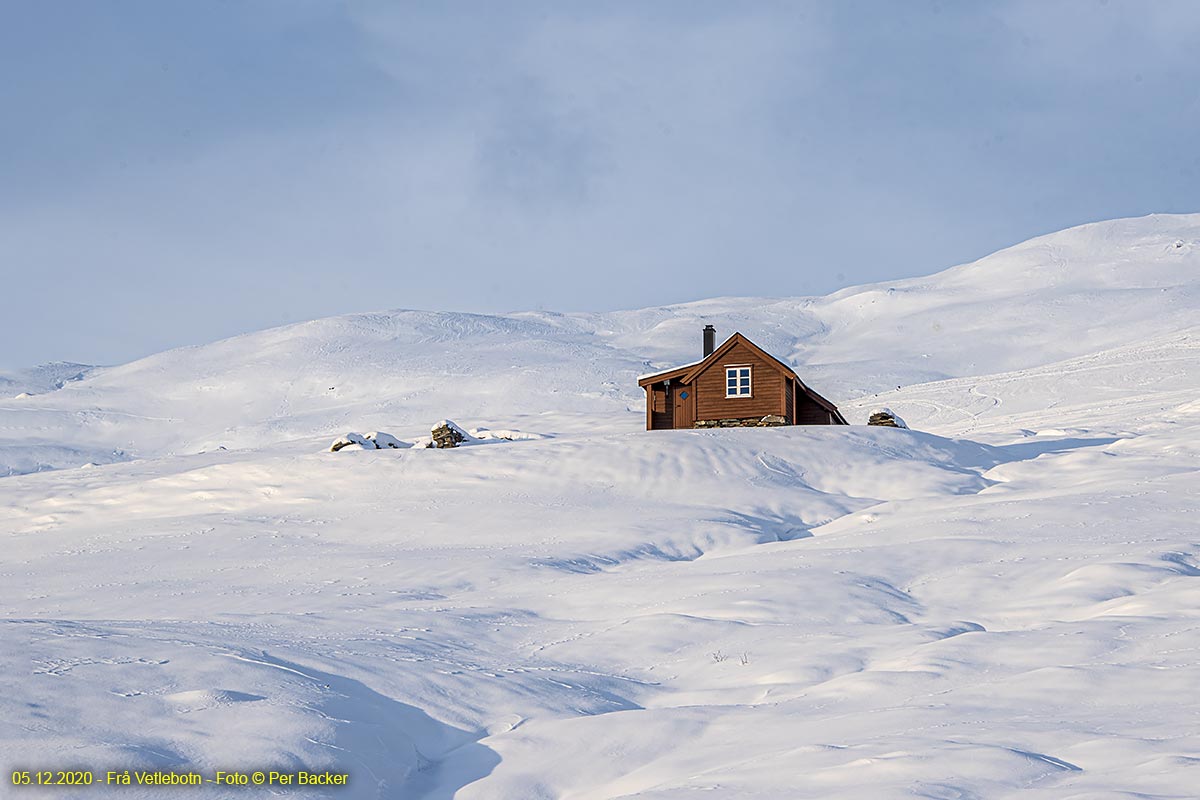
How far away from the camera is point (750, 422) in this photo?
39219 millimetres

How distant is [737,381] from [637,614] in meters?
25.2

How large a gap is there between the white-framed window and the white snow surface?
5309 mm

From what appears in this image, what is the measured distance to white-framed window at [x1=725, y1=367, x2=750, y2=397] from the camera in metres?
39.5

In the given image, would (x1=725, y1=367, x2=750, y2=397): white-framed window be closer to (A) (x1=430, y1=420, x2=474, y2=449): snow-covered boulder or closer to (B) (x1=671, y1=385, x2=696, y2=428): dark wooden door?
(B) (x1=671, y1=385, x2=696, y2=428): dark wooden door

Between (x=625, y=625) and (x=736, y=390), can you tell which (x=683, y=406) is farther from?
(x=625, y=625)

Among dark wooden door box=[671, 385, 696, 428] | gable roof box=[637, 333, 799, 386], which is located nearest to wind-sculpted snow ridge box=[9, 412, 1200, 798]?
gable roof box=[637, 333, 799, 386]

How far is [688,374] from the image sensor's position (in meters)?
40.0

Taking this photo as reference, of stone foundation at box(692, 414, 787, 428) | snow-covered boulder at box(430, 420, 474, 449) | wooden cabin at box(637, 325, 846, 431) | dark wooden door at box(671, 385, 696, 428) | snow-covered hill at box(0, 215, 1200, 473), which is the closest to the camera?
snow-covered boulder at box(430, 420, 474, 449)

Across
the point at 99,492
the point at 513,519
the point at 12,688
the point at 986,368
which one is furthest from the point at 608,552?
the point at 986,368

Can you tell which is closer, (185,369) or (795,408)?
(795,408)

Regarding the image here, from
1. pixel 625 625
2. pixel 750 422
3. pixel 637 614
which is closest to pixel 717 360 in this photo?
pixel 750 422

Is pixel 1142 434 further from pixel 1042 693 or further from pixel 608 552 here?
pixel 1042 693

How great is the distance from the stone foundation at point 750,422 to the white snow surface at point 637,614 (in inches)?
185

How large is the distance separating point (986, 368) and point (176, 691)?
10138 centimetres
